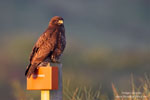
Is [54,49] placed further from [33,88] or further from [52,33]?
[33,88]

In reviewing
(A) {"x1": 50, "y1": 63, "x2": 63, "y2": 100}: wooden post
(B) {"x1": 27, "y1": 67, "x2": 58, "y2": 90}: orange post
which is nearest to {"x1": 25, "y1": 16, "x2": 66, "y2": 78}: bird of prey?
(B) {"x1": 27, "y1": 67, "x2": 58, "y2": 90}: orange post

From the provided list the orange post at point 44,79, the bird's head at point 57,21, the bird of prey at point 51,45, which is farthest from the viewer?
the bird's head at point 57,21

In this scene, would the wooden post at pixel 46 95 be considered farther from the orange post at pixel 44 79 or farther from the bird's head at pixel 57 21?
the bird's head at pixel 57 21

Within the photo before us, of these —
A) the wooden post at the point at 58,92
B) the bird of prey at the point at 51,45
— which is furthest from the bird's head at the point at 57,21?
the wooden post at the point at 58,92

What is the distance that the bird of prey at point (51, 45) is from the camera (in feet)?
16.9

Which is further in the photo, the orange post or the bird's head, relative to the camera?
the bird's head

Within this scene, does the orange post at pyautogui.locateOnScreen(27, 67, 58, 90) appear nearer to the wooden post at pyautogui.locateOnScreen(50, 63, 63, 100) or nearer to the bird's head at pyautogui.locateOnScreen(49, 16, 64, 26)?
the wooden post at pyautogui.locateOnScreen(50, 63, 63, 100)

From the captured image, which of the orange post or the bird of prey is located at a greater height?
the bird of prey

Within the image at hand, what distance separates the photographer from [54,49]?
17.9ft

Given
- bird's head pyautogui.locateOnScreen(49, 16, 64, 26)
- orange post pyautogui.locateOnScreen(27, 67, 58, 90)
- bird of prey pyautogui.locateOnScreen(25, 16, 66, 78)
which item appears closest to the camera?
orange post pyautogui.locateOnScreen(27, 67, 58, 90)

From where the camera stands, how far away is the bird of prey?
5.15 metres

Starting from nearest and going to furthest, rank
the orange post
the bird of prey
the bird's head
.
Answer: the orange post, the bird of prey, the bird's head

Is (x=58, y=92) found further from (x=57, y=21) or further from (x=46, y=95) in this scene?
(x=57, y=21)

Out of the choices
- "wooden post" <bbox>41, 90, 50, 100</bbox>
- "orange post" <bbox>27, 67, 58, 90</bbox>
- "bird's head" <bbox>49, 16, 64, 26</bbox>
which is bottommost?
"wooden post" <bbox>41, 90, 50, 100</bbox>
